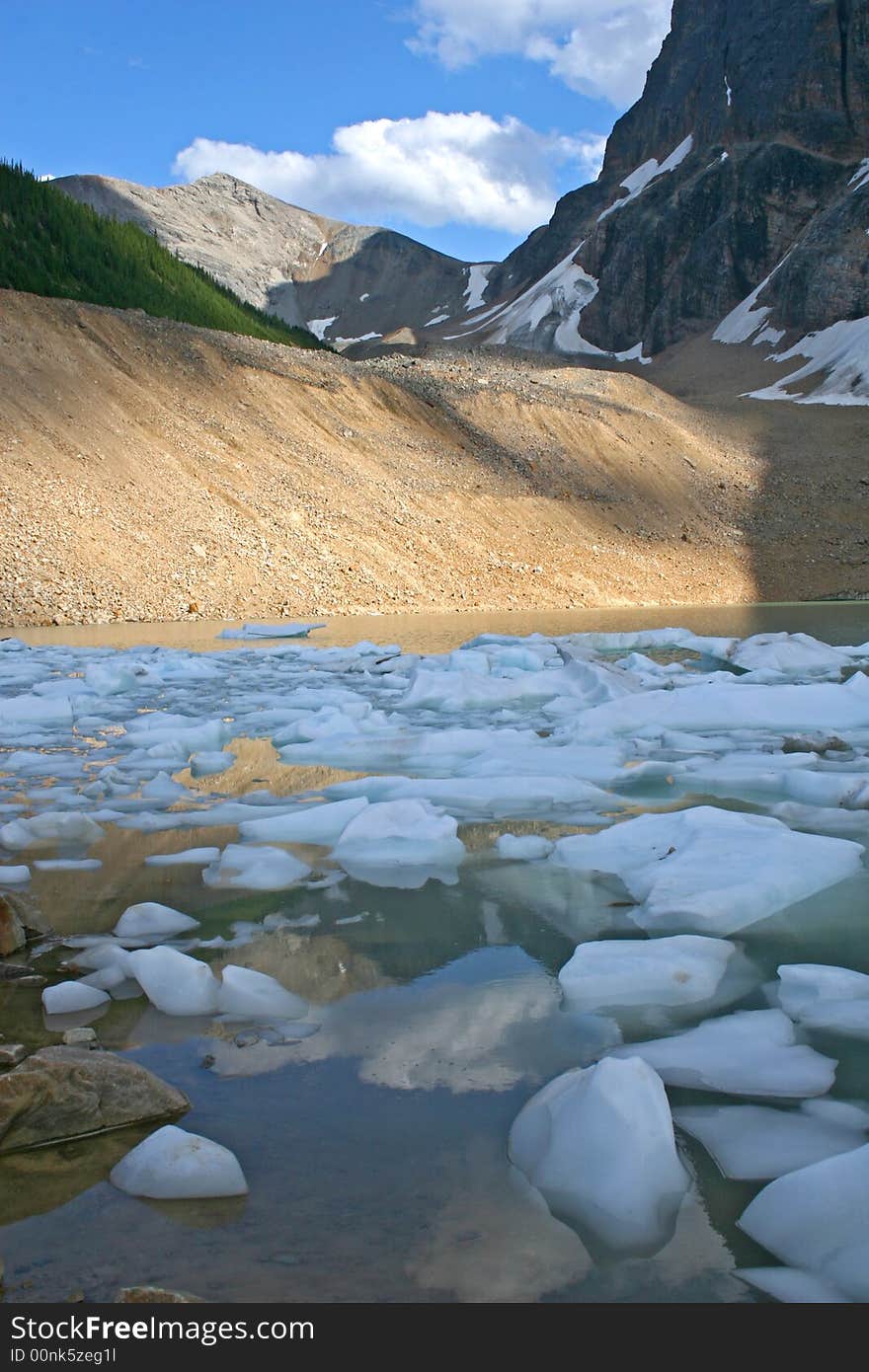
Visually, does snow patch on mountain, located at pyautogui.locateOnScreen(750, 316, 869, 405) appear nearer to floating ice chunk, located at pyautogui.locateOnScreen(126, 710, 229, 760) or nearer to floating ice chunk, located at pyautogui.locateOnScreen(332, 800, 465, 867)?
floating ice chunk, located at pyautogui.locateOnScreen(126, 710, 229, 760)

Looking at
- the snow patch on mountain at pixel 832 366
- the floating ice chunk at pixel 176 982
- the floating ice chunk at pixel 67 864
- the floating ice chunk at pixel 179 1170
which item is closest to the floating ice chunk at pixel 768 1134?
the floating ice chunk at pixel 179 1170

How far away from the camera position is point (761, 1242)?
1779 mm

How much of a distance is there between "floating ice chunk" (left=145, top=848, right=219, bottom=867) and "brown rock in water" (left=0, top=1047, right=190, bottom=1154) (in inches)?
77.1

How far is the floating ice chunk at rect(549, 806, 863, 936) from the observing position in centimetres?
342

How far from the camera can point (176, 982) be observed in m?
2.84

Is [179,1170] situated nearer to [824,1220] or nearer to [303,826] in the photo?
[824,1220]

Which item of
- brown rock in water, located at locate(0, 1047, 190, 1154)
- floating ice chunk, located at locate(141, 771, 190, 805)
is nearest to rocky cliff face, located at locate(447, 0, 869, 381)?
floating ice chunk, located at locate(141, 771, 190, 805)

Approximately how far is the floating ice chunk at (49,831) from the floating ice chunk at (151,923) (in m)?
1.24

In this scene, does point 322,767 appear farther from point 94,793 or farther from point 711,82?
point 711,82

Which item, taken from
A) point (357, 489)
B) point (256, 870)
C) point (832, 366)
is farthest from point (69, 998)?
point (832, 366)

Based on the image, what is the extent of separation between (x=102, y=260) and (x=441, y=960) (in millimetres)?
37021

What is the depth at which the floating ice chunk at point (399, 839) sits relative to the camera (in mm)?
4262

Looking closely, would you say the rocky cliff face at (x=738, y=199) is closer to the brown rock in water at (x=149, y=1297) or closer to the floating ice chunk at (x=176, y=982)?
the floating ice chunk at (x=176, y=982)

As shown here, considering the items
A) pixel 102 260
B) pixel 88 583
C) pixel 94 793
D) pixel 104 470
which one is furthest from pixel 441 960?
pixel 102 260
